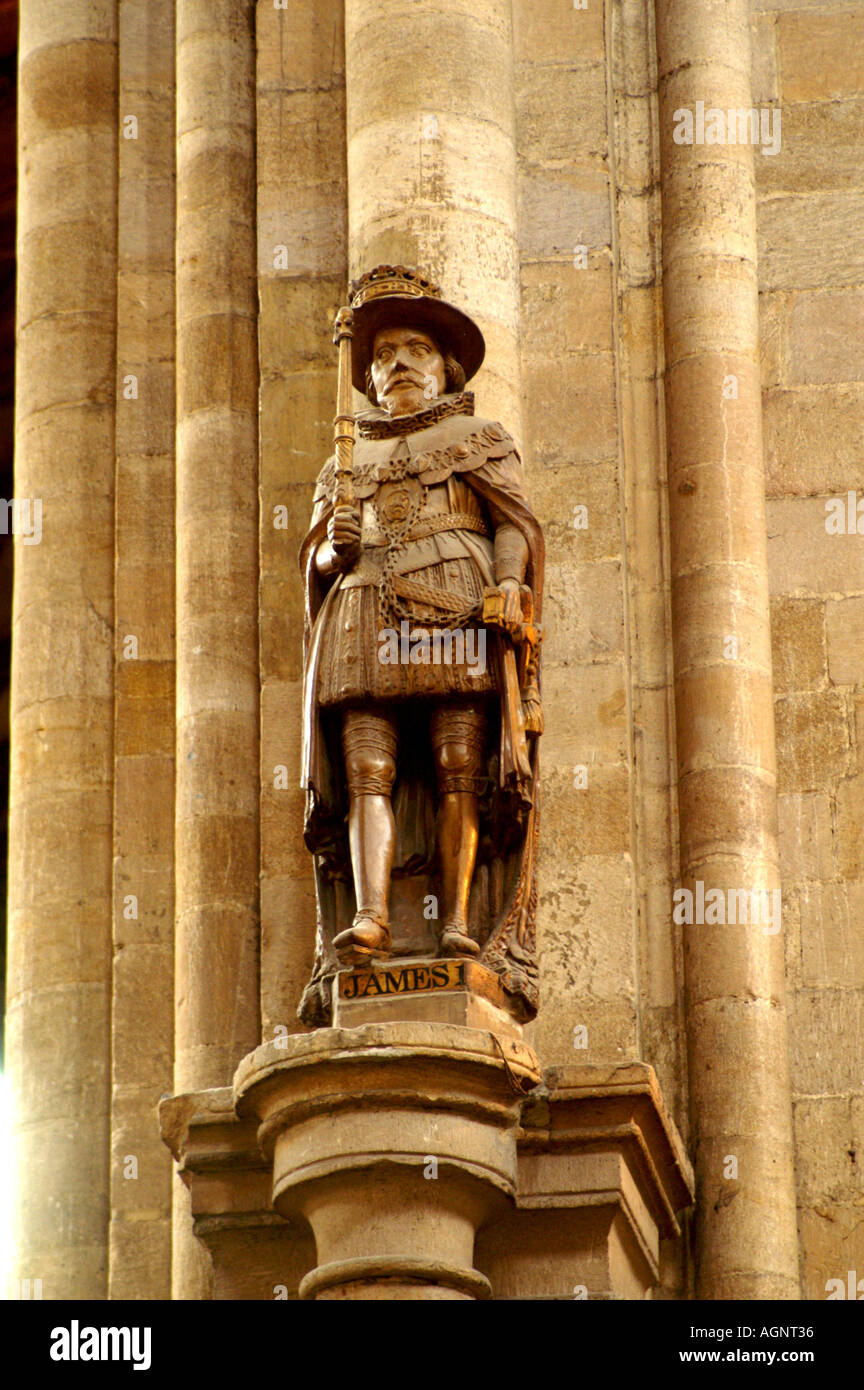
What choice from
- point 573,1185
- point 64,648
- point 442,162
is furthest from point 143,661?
point 573,1185

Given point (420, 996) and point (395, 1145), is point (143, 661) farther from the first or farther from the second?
point (395, 1145)

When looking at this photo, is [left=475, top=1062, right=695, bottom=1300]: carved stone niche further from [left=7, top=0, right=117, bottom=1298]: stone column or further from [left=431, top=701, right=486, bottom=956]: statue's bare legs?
[left=7, top=0, right=117, bottom=1298]: stone column

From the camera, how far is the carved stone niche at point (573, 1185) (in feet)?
23.9

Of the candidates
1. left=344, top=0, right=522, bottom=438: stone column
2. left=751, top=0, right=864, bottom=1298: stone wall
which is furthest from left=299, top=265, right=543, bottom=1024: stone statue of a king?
left=751, top=0, right=864, bottom=1298: stone wall

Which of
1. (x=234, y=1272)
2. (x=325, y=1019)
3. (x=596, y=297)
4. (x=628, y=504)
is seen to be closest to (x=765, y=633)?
(x=628, y=504)

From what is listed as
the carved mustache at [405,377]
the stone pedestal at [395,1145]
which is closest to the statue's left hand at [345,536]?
the carved mustache at [405,377]

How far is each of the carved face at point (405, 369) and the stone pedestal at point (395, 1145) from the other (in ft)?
6.98

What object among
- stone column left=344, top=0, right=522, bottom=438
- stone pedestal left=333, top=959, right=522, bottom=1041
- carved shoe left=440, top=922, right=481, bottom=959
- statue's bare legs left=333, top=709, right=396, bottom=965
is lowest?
stone pedestal left=333, top=959, right=522, bottom=1041

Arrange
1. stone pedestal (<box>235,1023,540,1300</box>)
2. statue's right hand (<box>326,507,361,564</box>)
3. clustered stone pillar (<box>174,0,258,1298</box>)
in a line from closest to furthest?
stone pedestal (<box>235,1023,540,1300</box>) → statue's right hand (<box>326,507,361,564</box>) → clustered stone pillar (<box>174,0,258,1298</box>)

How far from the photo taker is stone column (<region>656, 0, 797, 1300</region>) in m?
8.02

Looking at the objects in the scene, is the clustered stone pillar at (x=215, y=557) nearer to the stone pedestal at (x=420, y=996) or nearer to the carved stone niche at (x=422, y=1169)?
the carved stone niche at (x=422, y=1169)

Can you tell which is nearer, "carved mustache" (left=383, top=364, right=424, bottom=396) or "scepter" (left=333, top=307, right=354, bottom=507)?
"scepter" (left=333, top=307, right=354, bottom=507)

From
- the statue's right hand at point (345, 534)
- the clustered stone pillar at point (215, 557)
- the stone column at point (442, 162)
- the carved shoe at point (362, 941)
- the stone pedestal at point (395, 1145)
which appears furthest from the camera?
the stone column at point (442, 162)

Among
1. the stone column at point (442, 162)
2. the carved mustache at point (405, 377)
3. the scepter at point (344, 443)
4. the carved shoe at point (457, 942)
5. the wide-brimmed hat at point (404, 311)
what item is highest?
the stone column at point (442, 162)
